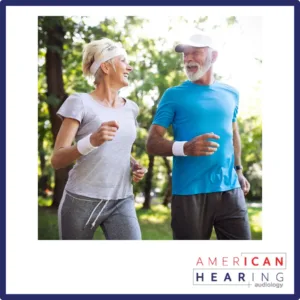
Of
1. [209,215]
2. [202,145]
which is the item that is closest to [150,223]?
[209,215]

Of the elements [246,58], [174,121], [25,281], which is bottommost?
[25,281]

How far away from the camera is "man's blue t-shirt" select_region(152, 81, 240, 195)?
297cm

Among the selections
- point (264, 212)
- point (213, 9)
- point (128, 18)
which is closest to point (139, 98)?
point (128, 18)

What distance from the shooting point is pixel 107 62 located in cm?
296

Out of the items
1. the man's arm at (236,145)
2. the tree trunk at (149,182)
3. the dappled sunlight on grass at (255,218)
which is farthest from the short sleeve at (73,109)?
the tree trunk at (149,182)

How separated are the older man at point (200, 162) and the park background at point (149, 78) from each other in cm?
37

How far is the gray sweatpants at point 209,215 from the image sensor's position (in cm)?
297

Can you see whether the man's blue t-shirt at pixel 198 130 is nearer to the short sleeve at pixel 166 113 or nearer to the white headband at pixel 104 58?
the short sleeve at pixel 166 113

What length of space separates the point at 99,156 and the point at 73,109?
1.07 feet

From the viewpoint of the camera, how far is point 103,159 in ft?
9.49

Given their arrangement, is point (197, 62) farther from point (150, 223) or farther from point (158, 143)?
point (150, 223)

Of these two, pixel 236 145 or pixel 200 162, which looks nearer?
pixel 200 162

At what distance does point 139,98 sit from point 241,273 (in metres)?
1.74

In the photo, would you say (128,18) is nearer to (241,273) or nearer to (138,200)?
(138,200)
